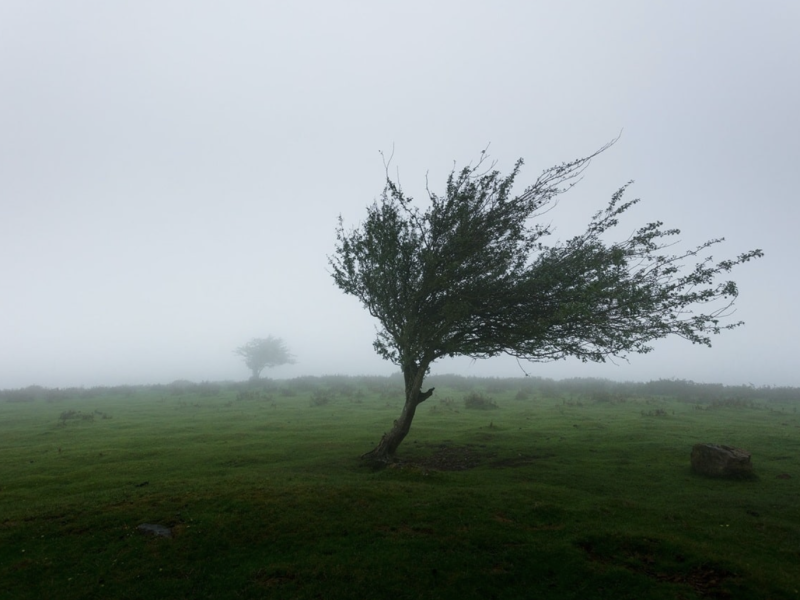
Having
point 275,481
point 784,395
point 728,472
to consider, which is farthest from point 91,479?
point 784,395

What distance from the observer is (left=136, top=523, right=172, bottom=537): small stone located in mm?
11828

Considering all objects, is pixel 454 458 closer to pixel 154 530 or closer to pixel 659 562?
pixel 659 562

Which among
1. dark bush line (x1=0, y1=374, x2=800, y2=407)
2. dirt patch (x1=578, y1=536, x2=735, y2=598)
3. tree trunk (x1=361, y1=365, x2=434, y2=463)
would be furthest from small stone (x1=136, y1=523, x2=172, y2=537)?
dark bush line (x1=0, y1=374, x2=800, y2=407)

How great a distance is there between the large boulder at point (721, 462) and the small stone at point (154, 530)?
2004 cm

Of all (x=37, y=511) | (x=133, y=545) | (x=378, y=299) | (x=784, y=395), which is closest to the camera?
(x=133, y=545)

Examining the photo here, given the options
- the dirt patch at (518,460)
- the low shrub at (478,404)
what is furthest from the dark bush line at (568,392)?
the dirt patch at (518,460)

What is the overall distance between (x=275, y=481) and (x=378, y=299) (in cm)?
926

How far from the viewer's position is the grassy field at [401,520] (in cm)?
957

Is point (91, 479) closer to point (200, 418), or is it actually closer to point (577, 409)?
point (200, 418)

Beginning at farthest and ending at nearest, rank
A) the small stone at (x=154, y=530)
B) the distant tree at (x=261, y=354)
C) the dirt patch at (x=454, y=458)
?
1. the distant tree at (x=261, y=354)
2. the dirt patch at (x=454, y=458)
3. the small stone at (x=154, y=530)

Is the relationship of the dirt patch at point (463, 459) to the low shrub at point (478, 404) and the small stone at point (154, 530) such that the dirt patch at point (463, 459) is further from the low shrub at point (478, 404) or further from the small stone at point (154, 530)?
the low shrub at point (478, 404)

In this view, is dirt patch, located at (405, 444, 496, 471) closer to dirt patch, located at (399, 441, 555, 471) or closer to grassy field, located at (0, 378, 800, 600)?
dirt patch, located at (399, 441, 555, 471)

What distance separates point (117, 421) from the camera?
37.6 m

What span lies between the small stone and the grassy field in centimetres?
18
